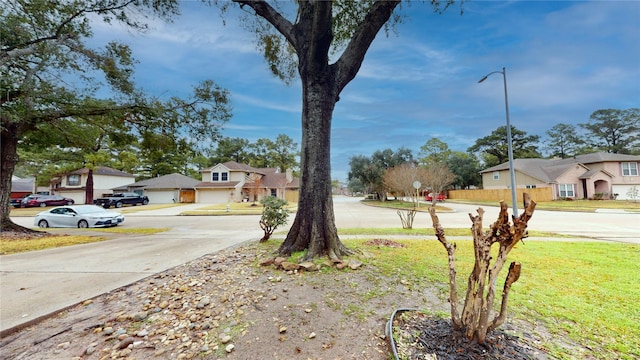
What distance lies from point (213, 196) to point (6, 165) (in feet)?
76.7

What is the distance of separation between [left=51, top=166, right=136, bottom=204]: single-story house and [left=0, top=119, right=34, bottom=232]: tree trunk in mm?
29082

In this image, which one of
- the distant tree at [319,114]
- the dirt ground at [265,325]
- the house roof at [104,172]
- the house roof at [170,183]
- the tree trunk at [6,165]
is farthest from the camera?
the house roof at [170,183]

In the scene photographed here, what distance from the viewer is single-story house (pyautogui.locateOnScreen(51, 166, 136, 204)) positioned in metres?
33.8

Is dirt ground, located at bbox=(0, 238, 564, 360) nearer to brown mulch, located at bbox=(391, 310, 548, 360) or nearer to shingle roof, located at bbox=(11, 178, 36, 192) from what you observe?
brown mulch, located at bbox=(391, 310, 548, 360)

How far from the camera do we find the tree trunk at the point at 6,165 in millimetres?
9484

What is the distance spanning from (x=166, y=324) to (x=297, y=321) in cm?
156

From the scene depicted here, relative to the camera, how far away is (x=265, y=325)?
8.79 feet

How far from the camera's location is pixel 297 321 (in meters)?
2.74

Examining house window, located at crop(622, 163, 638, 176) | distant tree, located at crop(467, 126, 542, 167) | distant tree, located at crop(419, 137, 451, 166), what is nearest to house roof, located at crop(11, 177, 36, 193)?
distant tree, located at crop(419, 137, 451, 166)

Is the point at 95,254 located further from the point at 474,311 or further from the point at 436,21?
the point at 436,21

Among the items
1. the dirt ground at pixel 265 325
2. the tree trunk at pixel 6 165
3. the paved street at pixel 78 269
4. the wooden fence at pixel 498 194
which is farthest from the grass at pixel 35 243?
the wooden fence at pixel 498 194

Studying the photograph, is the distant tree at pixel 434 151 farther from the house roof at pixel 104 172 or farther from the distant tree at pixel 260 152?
the house roof at pixel 104 172

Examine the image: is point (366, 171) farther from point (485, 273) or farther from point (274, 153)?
point (485, 273)

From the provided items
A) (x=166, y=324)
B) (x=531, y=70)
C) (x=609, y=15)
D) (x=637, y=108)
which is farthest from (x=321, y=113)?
(x=637, y=108)
